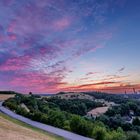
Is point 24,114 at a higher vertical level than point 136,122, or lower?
higher

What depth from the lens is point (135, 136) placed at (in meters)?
35.5

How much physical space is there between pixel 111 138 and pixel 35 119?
25986mm

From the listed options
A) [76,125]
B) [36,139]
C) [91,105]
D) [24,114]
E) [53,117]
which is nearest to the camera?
[36,139]

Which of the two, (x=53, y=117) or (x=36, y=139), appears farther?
(x=53, y=117)

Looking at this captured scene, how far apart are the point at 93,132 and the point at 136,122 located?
6849cm

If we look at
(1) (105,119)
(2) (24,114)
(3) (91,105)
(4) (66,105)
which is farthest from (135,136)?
(3) (91,105)

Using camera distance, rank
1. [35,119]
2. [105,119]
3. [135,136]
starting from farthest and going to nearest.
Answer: [105,119] < [35,119] < [135,136]

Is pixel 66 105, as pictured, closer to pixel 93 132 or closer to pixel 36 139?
pixel 93 132

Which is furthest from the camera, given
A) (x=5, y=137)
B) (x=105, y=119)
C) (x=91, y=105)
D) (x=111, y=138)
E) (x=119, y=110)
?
(x=91, y=105)

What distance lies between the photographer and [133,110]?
150375 millimetres

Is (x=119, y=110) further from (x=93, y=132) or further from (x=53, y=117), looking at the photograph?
(x=93, y=132)

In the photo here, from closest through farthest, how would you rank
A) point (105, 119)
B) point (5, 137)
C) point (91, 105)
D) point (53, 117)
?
point (5, 137) → point (53, 117) → point (105, 119) → point (91, 105)

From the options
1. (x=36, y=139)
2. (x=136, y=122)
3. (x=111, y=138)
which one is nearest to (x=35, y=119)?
(x=111, y=138)

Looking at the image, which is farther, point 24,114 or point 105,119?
point 105,119
